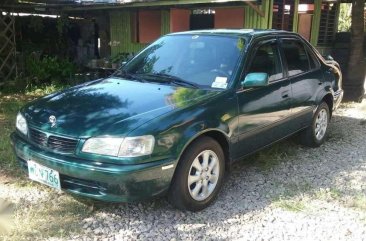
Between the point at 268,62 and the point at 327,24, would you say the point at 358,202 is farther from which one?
the point at 327,24

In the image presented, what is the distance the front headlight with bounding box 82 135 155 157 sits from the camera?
9.66ft

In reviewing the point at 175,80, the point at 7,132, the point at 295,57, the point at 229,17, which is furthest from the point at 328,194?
the point at 229,17

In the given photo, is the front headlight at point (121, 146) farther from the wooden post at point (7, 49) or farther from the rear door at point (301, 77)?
the wooden post at point (7, 49)

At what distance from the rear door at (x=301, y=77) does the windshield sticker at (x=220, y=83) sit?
1075 mm

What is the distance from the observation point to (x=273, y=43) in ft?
14.7

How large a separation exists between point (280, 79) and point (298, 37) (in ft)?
3.18

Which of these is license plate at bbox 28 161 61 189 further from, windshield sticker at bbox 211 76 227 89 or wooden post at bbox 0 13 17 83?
wooden post at bbox 0 13 17 83

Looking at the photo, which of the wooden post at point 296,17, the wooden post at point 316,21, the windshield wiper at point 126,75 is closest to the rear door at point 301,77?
the windshield wiper at point 126,75

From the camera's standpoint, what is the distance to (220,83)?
150 inches

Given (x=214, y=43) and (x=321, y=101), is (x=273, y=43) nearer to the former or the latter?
(x=214, y=43)

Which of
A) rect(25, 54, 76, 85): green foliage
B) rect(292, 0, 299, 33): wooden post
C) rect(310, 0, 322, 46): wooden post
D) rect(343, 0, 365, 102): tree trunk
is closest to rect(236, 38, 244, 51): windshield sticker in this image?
rect(343, 0, 365, 102): tree trunk

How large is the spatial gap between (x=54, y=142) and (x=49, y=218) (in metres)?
0.69

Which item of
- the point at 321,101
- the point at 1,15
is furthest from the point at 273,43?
the point at 1,15

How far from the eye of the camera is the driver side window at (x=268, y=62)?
411 cm
